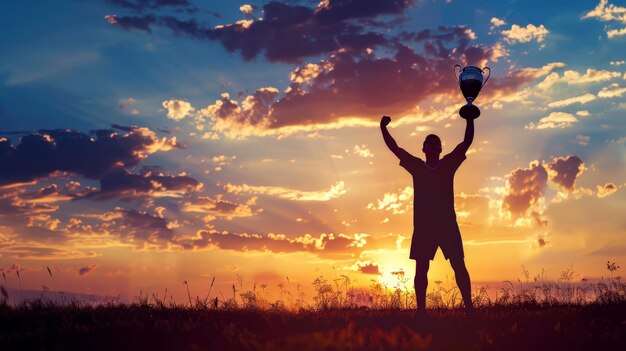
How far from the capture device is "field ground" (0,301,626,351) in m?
8.43

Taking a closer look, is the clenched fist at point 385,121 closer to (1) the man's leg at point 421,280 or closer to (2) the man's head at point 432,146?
(2) the man's head at point 432,146

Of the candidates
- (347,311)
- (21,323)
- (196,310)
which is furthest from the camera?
(347,311)

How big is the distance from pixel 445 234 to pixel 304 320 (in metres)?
2.84

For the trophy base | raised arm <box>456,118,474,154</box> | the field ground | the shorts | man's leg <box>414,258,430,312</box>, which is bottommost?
the field ground

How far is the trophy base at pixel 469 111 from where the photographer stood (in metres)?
11.4

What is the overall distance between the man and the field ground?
0.78 m

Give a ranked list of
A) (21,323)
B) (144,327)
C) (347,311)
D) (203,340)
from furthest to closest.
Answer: (347,311) < (21,323) < (144,327) < (203,340)

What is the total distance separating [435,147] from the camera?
11.3 meters

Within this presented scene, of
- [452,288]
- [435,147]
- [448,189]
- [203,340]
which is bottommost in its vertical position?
[203,340]

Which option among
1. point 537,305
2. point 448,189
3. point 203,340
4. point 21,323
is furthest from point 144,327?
point 537,305

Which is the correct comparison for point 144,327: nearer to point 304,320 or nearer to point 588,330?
point 304,320

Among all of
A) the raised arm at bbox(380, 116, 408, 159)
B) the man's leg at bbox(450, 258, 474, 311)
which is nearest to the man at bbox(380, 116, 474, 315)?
the man's leg at bbox(450, 258, 474, 311)

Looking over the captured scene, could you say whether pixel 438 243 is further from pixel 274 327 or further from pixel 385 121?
pixel 274 327

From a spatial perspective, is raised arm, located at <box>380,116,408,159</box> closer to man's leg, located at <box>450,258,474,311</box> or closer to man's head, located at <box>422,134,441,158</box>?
man's head, located at <box>422,134,441,158</box>
